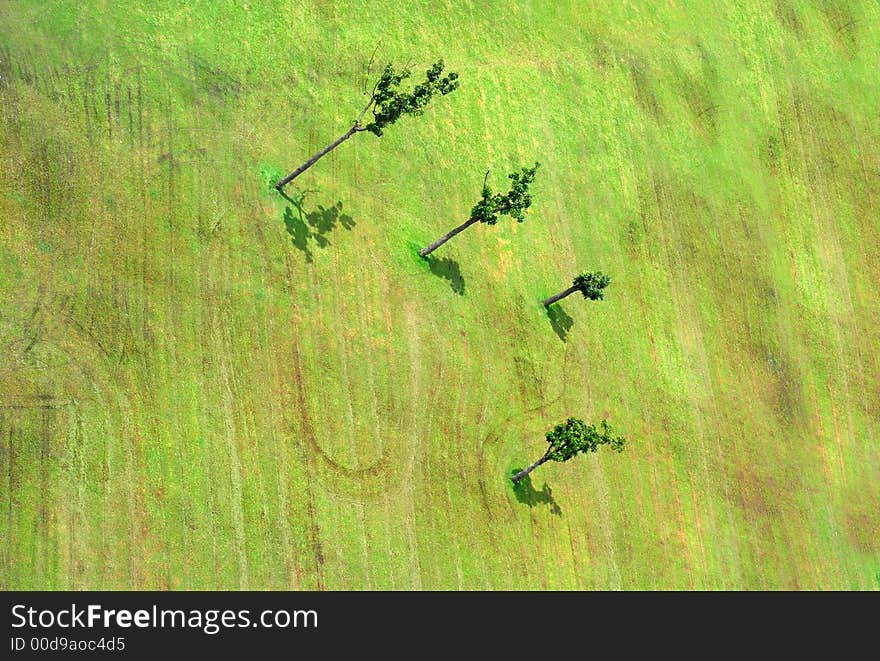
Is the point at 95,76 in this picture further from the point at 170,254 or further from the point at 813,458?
the point at 813,458

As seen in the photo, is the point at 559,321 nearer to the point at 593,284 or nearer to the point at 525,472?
the point at 593,284

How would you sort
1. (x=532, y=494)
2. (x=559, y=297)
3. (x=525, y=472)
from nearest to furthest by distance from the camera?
(x=525, y=472) → (x=532, y=494) → (x=559, y=297)

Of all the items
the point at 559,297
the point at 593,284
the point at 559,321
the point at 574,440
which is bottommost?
the point at 574,440

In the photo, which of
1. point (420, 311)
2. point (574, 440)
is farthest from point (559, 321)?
point (574, 440)

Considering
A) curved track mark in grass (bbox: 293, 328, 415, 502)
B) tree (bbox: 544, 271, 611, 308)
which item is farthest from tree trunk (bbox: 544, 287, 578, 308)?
curved track mark in grass (bbox: 293, 328, 415, 502)

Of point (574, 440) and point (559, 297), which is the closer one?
point (574, 440)

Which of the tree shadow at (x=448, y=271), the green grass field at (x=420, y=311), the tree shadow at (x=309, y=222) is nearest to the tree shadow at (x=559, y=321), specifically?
the green grass field at (x=420, y=311)
